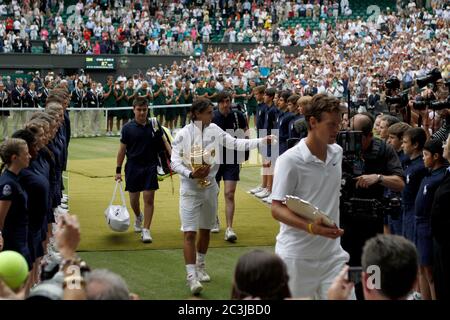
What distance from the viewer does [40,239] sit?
7.67m

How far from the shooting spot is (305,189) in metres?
5.73

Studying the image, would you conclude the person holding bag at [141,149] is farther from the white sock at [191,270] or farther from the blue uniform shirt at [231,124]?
the white sock at [191,270]

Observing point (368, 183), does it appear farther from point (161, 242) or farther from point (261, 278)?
point (161, 242)

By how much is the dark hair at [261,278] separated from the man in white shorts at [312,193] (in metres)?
1.85

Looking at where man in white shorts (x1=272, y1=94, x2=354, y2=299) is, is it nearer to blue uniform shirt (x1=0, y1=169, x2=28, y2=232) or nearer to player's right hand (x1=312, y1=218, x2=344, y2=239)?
player's right hand (x1=312, y1=218, x2=344, y2=239)

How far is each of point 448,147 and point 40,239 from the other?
382 centimetres

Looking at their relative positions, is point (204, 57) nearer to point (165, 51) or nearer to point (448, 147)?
point (165, 51)

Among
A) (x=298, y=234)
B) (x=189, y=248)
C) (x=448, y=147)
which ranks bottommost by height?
(x=189, y=248)

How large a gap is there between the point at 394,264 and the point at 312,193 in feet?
6.36

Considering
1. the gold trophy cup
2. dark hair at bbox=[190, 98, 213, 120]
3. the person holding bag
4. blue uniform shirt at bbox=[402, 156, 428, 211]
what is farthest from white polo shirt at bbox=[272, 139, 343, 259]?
the person holding bag

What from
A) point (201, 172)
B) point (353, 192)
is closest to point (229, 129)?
point (201, 172)

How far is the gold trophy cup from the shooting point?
858cm
